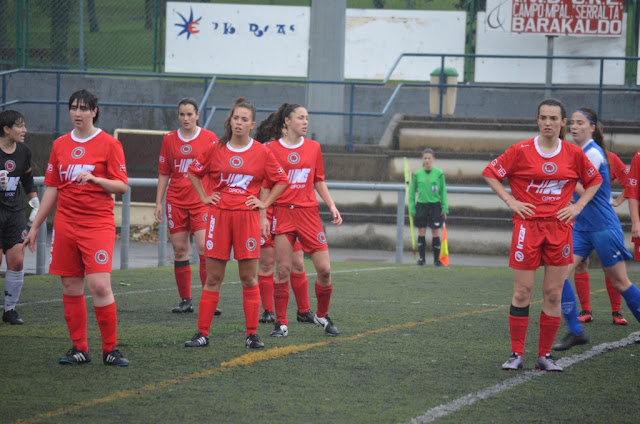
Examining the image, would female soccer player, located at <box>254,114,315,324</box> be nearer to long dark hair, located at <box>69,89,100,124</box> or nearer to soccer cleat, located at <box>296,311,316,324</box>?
soccer cleat, located at <box>296,311,316,324</box>

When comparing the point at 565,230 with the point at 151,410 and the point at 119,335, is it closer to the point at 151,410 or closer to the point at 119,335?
the point at 151,410

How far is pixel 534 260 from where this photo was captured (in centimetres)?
700

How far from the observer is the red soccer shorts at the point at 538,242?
698cm

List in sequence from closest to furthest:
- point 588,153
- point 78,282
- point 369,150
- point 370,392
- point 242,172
Result: point 370,392, point 78,282, point 242,172, point 588,153, point 369,150

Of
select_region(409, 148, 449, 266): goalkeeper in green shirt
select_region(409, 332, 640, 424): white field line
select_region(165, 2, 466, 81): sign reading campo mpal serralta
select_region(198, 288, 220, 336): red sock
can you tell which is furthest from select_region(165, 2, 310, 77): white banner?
select_region(198, 288, 220, 336): red sock

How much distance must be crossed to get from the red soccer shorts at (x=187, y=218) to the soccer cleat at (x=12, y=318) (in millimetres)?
1994

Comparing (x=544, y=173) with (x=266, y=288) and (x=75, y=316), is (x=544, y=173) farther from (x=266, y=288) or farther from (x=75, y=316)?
(x=75, y=316)

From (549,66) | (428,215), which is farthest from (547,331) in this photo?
(549,66)

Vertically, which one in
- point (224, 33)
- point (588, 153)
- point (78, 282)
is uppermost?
point (224, 33)

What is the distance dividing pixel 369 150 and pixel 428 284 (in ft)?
28.8

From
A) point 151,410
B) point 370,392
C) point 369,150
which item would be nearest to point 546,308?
point 370,392

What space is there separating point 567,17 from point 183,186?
52.0 ft

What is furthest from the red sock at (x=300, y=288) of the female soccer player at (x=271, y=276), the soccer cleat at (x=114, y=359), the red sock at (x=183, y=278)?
the soccer cleat at (x=114, y=359)

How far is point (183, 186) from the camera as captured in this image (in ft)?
33.8
